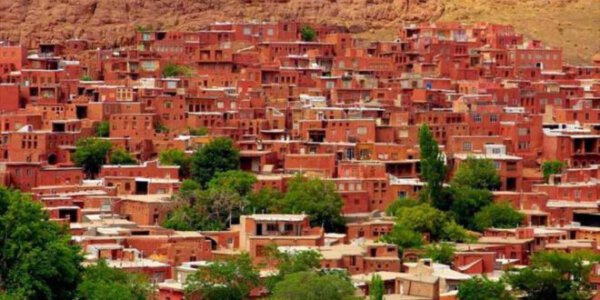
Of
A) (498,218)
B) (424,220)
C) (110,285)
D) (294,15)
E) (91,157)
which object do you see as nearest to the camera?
(110,285)

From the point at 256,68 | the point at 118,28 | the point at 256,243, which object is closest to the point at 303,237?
the point at 256,243

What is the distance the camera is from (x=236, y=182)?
65.9m

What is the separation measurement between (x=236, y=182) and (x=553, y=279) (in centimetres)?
1235

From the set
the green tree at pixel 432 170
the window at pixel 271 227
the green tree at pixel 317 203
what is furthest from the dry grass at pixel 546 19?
the window at pixel 271 227

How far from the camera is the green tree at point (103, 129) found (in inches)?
2815

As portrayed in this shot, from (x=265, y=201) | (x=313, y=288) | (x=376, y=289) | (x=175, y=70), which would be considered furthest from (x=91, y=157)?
(x=313, y=288)

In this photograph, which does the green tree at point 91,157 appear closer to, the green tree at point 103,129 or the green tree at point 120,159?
the green tree at point 120,159

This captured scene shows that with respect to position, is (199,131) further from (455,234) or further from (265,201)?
(455,234)

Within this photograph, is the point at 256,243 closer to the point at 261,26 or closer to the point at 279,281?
the point at 279,281

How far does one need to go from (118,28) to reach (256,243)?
3052 centimetres

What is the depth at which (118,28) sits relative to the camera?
8956cm

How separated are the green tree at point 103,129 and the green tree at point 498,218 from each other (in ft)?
37.0

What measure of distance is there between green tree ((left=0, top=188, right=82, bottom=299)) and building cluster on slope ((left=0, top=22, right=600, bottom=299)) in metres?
3.34

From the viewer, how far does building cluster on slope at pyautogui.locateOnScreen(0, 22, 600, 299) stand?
6034cm
